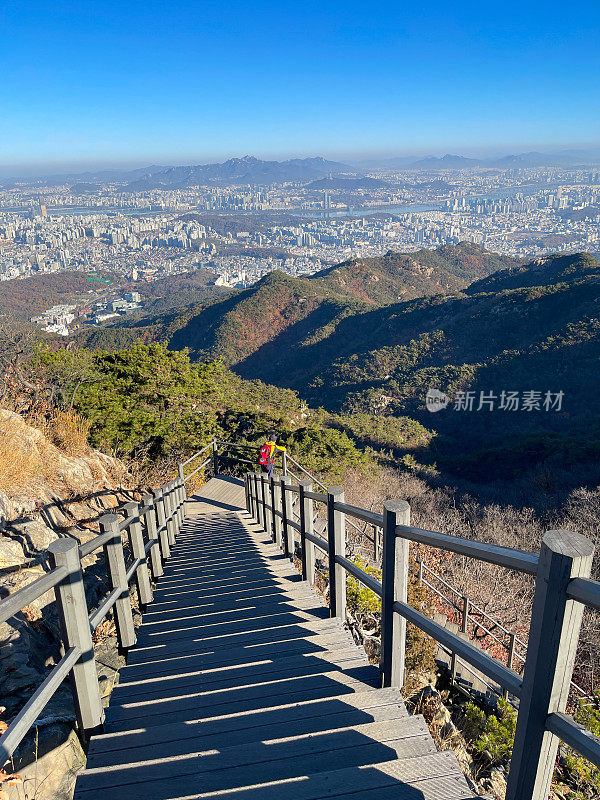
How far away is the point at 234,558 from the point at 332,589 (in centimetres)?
229

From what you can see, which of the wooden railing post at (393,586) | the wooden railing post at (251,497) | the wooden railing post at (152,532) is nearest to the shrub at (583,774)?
the wooden railing post at (393,586)

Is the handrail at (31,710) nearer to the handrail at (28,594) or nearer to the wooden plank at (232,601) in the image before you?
the handrail at (28,594)

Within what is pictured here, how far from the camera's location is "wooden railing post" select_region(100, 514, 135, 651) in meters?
2.77

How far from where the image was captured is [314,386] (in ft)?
161

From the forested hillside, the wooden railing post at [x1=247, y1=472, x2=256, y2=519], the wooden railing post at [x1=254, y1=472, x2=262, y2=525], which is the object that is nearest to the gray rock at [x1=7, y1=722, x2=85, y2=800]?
the wooden railing post at [x1=254, y1=472, x2=262, y2=525]

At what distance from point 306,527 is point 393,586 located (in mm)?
1594

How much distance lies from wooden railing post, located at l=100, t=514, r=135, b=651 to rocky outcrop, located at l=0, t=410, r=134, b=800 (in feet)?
0.40

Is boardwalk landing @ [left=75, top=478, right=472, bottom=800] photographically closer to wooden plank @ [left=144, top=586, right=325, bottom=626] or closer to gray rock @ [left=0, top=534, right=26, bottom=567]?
wooden plank @ [left=144, top=586, right=325, bottom=626]

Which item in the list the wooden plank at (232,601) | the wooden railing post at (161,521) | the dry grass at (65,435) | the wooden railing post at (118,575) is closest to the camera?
the wooden railing post at (118,575)

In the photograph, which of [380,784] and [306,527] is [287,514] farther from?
[380,784]

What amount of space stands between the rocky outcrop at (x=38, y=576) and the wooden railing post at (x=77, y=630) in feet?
0.32

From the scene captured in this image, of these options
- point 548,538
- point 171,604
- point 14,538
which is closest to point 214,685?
point 171,604

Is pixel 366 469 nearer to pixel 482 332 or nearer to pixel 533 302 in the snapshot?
pixel 482 332

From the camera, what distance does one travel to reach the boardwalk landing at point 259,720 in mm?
1604
